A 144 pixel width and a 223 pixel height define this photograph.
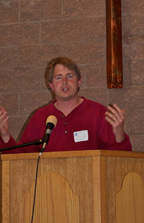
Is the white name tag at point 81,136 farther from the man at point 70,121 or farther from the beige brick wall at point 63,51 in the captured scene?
the beige brick wall at point 63,51

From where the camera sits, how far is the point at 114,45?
3.16 meters

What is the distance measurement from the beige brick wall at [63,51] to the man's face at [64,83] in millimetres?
753

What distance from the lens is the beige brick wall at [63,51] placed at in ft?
10.6

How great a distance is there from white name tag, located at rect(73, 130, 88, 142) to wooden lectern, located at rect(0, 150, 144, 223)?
2.05 ft

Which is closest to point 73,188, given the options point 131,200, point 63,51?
point 131,200

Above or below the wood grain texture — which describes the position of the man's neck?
above

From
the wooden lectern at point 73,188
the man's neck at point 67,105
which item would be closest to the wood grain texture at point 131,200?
the wooden lectern at point 73,188

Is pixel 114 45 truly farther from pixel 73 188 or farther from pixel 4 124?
pixel 73 188

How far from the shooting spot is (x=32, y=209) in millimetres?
1732

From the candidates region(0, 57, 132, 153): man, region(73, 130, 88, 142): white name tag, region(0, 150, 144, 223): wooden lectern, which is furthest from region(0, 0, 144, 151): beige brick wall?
region(0, 150, 144, 223): wooden lectern

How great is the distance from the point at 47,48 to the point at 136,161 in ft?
6.23

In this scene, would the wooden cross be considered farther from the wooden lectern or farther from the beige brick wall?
the wooden lectern

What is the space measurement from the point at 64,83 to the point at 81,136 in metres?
0.38

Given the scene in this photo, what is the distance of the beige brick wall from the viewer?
322 centimetres
